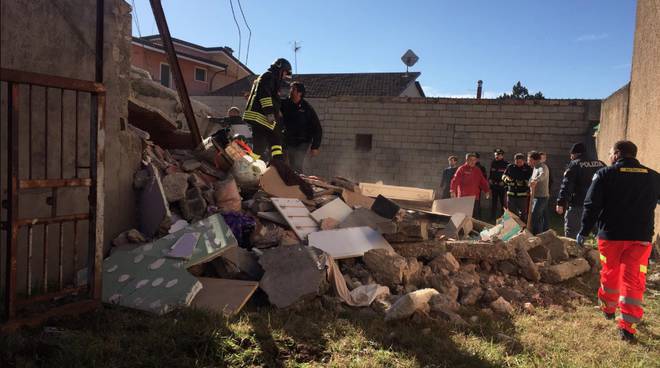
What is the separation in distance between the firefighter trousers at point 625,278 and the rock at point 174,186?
4.08 m

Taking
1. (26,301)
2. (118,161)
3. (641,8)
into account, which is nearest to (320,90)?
(641,8)

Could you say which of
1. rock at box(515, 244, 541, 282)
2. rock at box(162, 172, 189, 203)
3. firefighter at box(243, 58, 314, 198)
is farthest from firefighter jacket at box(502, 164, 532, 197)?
rock at box(162, 172, 189, 203)

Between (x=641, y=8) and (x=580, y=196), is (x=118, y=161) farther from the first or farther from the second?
(x=641, y=8)

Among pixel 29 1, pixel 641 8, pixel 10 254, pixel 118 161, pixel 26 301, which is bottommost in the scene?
pixel 26 301

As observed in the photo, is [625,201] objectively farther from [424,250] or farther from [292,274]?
[292,274]

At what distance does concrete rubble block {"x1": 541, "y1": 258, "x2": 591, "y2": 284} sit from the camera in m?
5.55

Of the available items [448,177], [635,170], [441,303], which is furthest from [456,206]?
[441,303]

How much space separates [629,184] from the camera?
13.7 ft

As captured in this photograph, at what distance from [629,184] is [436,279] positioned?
74.7 inches

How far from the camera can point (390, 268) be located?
15.5 ft

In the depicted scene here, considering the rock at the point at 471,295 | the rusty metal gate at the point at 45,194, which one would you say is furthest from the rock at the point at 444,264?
the rusty metal gate at the point at 45,194

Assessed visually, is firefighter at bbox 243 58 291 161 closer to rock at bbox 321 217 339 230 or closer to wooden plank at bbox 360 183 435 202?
rock at bbox 321 217 339 230

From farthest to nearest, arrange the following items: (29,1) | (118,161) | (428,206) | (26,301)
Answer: (428,206) → (118,161) → (29,1) → (26,301)

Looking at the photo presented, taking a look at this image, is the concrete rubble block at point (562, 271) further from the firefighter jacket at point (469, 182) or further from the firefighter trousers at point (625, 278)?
the firefighter jacket at point (469, 182)
